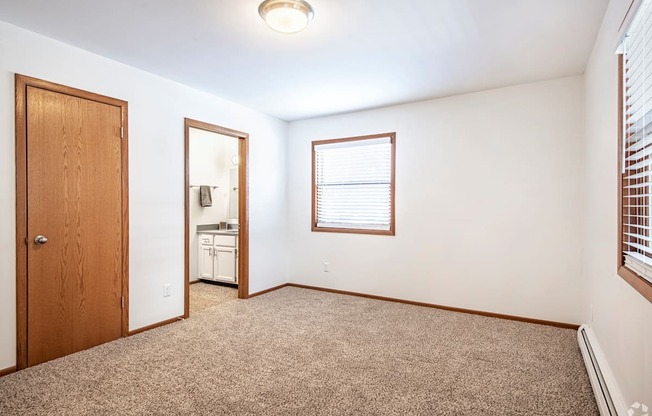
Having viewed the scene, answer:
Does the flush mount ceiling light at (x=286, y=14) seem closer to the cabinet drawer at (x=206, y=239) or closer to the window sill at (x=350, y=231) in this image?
the window sill at (x=350, y=231)

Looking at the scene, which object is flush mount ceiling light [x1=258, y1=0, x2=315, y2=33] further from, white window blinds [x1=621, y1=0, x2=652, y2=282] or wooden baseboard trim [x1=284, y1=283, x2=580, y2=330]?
wooden baseboard trim [x1=284, y1=283, x2=580, y2=330]

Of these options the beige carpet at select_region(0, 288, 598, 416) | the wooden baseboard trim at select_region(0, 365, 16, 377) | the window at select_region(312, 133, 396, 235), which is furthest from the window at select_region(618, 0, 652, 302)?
the wooden baseboard trim at select_region(0, 365, 16, 377)

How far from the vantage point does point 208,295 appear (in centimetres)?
473

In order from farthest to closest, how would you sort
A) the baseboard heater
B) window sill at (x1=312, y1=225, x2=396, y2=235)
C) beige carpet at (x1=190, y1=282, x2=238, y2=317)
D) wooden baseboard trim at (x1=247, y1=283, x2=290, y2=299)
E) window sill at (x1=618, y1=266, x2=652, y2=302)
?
wooden baseboard trim at (x1=247, y1=283, x2=290, y2=299)
window sill at (x1=312, y1=225, x2=396, y2=235)
beige carpet at (x1=190, y1=282, x2=238, y2=317)
the baseboard heater
window sill at (x1=618, y1=266, x2=652, y2=302)

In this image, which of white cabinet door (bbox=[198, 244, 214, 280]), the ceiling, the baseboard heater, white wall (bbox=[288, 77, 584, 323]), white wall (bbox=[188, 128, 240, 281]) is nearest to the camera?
the baseboard heater

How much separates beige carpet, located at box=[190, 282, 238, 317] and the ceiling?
2466mm

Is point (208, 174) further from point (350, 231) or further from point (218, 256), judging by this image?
point (350, 231)

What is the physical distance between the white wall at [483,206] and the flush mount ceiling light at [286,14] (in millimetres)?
A: 2331

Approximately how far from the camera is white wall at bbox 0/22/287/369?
8.15 ft

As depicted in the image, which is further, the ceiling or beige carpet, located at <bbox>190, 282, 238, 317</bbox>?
beige carpet, located at <bbox>190, 282, 238, 317</bbox>

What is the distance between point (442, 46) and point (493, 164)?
1.54m

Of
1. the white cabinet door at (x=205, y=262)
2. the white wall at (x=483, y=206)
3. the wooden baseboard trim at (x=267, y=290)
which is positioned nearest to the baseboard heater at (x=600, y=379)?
the white wall at (x=483, y=206)

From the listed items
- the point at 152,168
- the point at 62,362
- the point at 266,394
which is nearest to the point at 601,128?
the point at 266,394

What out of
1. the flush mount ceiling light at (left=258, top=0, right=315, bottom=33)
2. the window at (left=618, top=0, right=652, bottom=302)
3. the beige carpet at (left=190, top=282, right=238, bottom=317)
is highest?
the flush mount ceiling light at (left=258, top=0, right=315, bottom=33)
